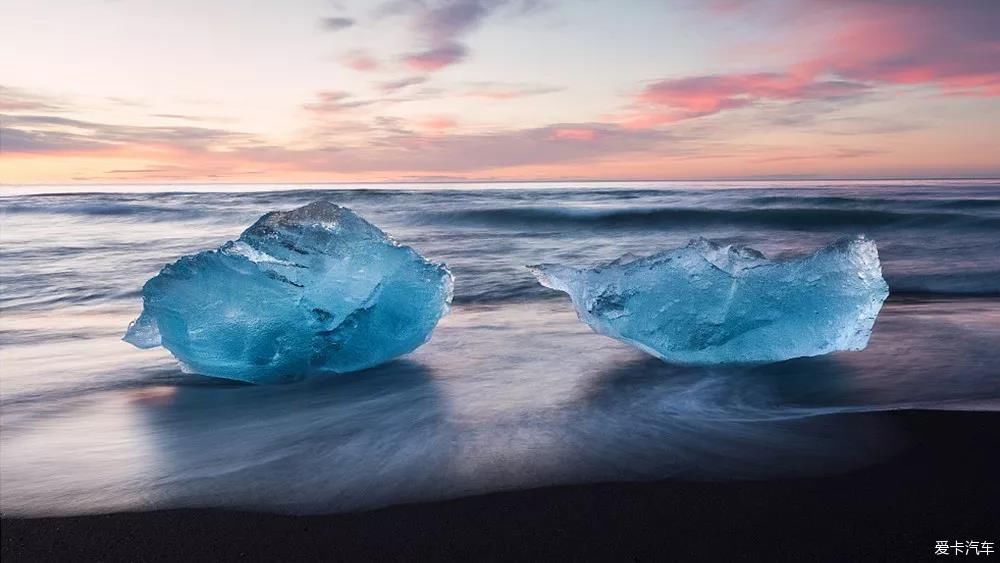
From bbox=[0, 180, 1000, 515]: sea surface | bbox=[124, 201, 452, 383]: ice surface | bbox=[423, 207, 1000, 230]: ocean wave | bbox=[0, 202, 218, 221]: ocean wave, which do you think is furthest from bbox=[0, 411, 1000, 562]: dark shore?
bbox=[0, 202, 218, 221]: ocean wave

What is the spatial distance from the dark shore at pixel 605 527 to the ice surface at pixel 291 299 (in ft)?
5.11

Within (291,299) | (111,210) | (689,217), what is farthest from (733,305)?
(111,210)

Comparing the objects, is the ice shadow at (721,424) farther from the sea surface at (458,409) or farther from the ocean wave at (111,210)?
the ocean wave at (111,210)

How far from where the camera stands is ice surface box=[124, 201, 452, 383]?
3.98 m

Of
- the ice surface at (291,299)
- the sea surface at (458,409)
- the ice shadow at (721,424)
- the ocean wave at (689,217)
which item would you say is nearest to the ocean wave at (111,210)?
the ocean wave at (689,217)

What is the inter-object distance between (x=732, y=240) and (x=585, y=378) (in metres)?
10.5

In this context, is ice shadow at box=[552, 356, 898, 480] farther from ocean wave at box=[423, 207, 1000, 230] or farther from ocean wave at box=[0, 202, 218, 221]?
ocean wave at box=[0, 202, 218, 221]

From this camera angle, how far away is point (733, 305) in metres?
4.29

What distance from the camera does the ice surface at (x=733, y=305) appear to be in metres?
4.26

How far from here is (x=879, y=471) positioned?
274cm

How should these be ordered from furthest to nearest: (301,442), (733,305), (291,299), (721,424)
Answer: (733,305) < (291,299) < (721,424) < (301,442)

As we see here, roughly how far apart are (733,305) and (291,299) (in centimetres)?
249

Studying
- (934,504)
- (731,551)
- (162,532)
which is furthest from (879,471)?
(162,532)

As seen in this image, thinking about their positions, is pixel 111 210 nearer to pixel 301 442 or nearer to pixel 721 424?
pixel 301 442
